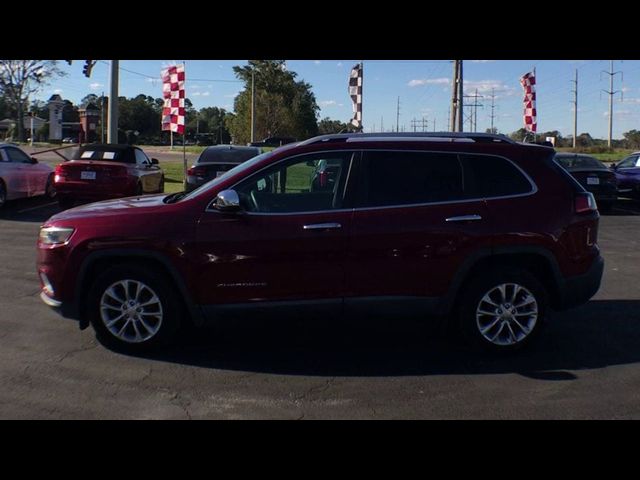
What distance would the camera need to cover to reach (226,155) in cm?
1417

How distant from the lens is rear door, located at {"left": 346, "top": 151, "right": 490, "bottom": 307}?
5.42 m

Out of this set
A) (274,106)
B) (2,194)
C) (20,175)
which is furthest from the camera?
(274,106)

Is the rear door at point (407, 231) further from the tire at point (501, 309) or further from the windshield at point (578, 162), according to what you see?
the windshield at point (578, 162)

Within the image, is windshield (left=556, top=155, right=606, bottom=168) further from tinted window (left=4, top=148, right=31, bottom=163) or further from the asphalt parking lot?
tinted window (left=4, top=148, right=31, bottom=163)

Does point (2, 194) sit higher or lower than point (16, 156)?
lower

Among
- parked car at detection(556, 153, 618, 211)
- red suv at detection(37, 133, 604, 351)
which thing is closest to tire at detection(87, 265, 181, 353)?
red suv at detection(37, 133, 604, 351)

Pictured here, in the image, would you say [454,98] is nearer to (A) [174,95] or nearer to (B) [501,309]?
(A) [174,95]

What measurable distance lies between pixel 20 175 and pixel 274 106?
1575 inches

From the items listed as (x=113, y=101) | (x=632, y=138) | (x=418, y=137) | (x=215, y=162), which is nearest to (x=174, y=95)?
(x=113, y=101)

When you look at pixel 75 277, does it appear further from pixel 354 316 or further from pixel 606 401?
pixel 606 401

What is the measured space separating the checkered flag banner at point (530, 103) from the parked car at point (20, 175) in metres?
17.8

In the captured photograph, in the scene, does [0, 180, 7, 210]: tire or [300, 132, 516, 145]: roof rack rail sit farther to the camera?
[0, 180, 7, 210]: tire

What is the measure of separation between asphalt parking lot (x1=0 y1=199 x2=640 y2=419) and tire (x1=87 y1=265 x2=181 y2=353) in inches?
6.1

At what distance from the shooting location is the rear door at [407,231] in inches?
213
